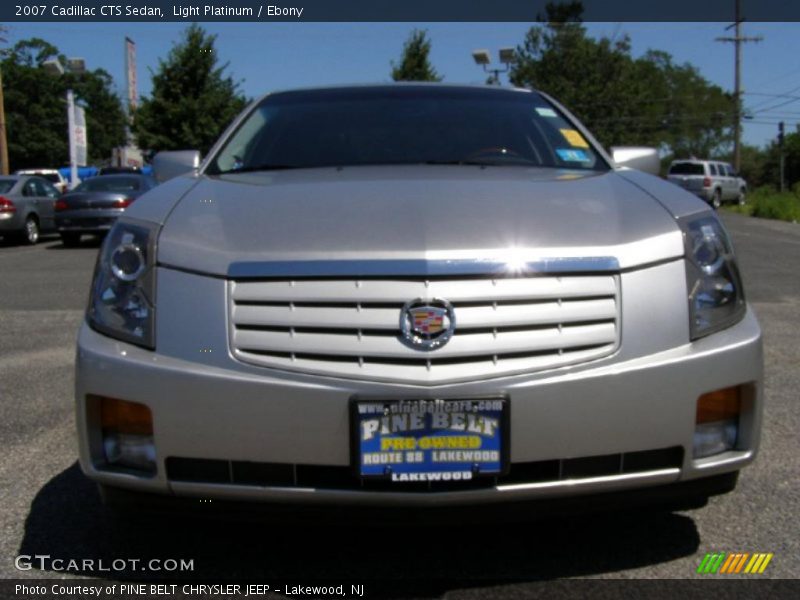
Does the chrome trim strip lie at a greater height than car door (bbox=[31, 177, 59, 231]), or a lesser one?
greater

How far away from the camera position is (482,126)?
13.1 feet

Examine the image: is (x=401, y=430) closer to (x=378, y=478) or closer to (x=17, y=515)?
(x=378, y=478)

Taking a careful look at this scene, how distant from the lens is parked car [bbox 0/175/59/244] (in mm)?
17984

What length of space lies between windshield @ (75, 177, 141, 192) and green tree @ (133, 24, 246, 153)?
45.2ft

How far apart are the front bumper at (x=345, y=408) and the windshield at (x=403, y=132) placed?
4.17 feet

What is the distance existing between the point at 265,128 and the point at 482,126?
2.99ft

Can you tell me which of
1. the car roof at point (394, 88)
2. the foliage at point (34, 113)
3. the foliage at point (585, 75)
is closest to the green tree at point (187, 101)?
the foliage at point (585, 75)

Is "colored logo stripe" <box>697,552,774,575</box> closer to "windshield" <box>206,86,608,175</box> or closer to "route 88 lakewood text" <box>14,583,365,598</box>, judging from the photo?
"route 88 lakewood text" <box>14,583,365,598</box>

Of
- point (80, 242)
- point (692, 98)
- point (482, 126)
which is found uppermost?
point (692, 98)

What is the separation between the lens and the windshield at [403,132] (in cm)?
374

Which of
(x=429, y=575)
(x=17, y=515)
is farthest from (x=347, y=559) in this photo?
(x=17, y=515)

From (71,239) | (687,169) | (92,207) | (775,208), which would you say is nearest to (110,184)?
(92,207)

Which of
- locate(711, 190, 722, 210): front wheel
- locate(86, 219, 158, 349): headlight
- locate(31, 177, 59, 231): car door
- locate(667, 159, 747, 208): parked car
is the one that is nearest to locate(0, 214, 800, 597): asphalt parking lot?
locate(86, 219, 158, 349): headlight

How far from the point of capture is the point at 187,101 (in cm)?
3170
